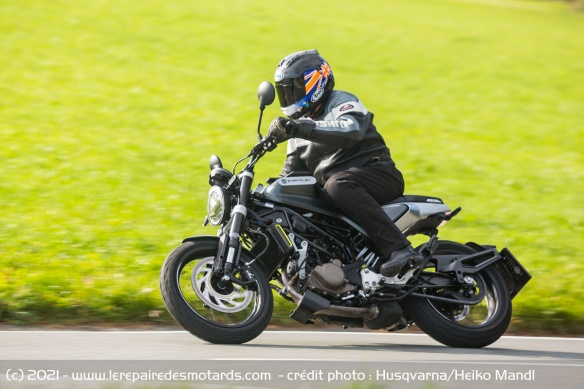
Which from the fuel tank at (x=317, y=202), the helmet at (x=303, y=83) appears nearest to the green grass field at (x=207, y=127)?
the fuel tank at (x=317, y=202)

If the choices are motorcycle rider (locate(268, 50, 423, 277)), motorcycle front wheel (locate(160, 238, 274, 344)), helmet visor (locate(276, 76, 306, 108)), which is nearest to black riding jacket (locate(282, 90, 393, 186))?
motorcycle rider (locate(268, 50, 423, 277))

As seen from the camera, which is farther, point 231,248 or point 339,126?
point 339,126

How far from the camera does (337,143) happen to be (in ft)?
22.9

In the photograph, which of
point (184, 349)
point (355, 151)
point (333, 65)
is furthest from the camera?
point (333, 65)

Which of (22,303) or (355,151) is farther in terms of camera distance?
(22,303)

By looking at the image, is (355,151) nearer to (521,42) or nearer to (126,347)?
(126,347)

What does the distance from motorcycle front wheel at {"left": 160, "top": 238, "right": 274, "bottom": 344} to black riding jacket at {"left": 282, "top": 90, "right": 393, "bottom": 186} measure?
3.32 feet

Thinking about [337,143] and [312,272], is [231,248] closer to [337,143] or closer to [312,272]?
[312,272]

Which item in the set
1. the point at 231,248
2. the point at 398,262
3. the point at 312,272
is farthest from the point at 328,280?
the point at 231,248

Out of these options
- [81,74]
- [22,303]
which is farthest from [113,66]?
[22,303]

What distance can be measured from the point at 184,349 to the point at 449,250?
7.36 feet

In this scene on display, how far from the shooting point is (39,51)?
2038 cm

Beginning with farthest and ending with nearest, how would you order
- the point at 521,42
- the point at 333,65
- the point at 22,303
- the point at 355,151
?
the point at 521,42
the point at 333,65
the point at 22,303
the point at 355,151

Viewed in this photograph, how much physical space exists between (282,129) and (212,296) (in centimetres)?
123
